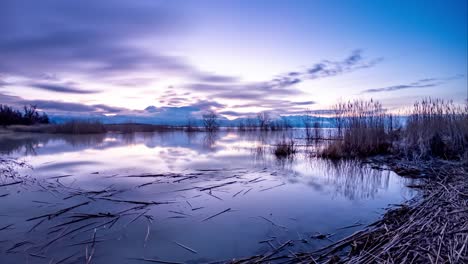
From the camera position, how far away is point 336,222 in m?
3.81

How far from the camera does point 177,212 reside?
4.07 m

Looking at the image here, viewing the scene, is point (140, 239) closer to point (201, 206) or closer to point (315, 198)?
point (201, 206)

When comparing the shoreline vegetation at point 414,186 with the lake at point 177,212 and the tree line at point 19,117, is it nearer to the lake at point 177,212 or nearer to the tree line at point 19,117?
the lake at point 177,212

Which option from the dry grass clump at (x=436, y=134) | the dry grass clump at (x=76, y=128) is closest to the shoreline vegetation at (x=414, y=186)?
the dry grass clump at (x=436, y=134)

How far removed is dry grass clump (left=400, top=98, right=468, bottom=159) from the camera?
9617 mm

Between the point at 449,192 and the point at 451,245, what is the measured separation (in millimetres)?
2628

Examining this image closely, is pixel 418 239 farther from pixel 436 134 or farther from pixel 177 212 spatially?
pixel 436 134

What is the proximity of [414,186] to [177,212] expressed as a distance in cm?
543

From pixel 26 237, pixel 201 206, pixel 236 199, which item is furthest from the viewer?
pixel 236 199

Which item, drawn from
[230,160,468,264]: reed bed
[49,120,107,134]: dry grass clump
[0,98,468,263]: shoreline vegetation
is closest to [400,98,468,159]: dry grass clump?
[0,98,468,263]: shoreline vegetation

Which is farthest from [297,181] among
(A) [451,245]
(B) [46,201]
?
(B) [46,201]

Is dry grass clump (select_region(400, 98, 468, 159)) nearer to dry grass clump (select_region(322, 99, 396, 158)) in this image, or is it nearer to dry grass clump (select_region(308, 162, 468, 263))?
dry grass clump (select_region(322, 99, 396, 158))

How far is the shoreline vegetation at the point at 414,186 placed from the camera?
2506 mm

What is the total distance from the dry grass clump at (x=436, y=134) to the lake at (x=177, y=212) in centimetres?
378
